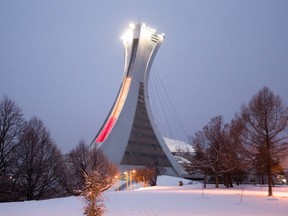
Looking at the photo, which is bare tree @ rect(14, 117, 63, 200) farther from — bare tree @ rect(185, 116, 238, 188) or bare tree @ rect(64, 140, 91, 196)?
bare tree @ rect(185, 116, 238, 188)

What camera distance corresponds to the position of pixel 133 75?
6756 cm

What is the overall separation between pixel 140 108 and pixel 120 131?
7902 mm

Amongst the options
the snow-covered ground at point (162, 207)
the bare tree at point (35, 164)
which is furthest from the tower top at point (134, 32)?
the snow-covered ground at point (162, 207)

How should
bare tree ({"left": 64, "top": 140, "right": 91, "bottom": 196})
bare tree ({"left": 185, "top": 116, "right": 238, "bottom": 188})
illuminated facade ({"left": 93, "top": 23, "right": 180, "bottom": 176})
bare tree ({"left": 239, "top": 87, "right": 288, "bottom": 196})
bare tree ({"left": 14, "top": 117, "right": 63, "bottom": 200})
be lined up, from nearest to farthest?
bare tree ({"left": 239, "top": 87, "right": 288, "bottom": 196})
bare tree ({"left": 14, "top": 117, "right": 63, "bottom": 200})
bare tree ({"left": 185, "top": 116, "right": 238, "bottom": 188})
bare tree ({"left": 64, "top": 140, "right": 91, "bottom": 196})
illuminated facade ({"left": 93, "top": 23, "right": 180, "bottom": 176})

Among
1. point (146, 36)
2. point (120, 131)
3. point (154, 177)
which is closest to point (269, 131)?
point (154, 177)

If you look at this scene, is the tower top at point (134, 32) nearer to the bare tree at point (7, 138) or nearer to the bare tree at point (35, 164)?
the bare tree at point (35, 164)

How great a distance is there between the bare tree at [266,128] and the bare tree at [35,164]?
1659cm

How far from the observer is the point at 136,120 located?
6638 centimetres

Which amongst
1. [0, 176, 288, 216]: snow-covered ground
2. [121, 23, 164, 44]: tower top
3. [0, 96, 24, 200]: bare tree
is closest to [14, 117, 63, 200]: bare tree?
[0, 96, 24, 200]: bare tree

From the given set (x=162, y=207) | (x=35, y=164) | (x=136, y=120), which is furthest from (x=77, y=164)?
(x=162, y=207)

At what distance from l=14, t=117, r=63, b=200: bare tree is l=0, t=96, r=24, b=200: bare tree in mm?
782

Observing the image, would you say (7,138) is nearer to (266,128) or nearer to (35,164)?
(35,164)

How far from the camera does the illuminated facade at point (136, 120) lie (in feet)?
199

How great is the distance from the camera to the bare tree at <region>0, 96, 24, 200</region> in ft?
78.6
